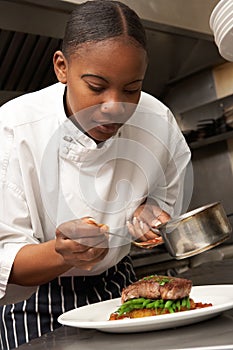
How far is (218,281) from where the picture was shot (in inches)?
59.2

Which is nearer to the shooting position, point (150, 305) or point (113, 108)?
point (150, 305)

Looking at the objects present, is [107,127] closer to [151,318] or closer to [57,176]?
[57,176]

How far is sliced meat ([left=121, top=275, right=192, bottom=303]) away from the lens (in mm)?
1054

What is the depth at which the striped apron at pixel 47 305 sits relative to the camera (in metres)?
1.42

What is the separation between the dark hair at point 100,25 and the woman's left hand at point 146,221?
42cm

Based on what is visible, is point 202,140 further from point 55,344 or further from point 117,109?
point 55,344

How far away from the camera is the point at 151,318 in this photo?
0.94 meters

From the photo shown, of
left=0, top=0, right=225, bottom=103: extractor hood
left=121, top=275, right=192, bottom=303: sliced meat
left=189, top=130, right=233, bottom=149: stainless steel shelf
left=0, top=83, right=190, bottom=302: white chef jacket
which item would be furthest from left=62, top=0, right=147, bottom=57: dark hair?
left=189, top=130, right=233, bottom=149: stainless steel shelf

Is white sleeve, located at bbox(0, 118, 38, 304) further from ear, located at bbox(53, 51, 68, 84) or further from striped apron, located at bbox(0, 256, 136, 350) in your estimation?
ear, located at bbox(53, 51, 68, 84)

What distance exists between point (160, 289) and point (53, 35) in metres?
1.90

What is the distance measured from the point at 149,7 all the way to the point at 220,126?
4.14 feet

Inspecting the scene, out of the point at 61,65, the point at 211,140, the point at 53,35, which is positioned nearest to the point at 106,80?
the point at 61,65

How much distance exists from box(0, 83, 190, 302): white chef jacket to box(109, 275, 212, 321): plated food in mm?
316

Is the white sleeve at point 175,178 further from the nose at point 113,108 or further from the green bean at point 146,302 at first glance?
the green bean at point 146,302
